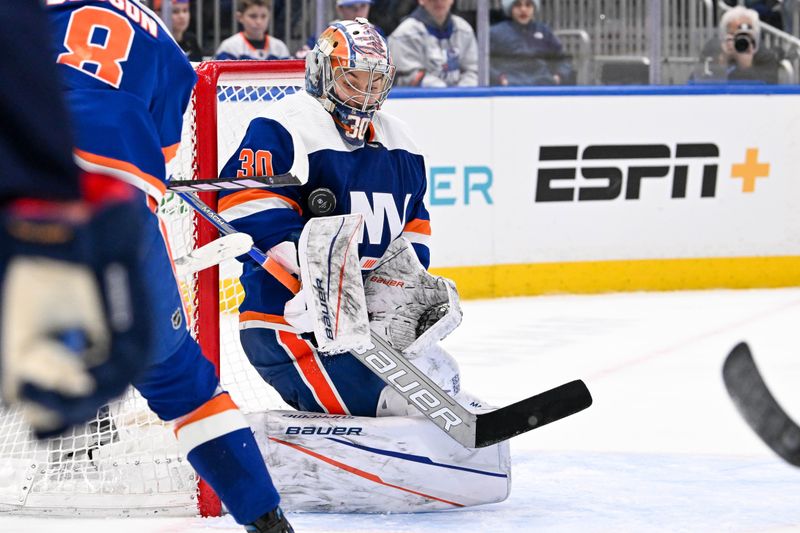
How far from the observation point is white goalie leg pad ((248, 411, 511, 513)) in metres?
2.54

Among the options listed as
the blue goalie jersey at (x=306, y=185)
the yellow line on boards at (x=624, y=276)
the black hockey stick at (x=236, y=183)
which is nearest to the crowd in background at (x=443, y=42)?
the yellow line on boards at (x=624, y=276)

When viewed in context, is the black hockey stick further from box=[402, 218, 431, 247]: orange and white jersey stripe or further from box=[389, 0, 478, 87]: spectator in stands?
box=[389, 0, 478, 87]: spectator in stands

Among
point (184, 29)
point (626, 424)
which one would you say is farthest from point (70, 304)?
point (184, 29)

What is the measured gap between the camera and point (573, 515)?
2.55 meters

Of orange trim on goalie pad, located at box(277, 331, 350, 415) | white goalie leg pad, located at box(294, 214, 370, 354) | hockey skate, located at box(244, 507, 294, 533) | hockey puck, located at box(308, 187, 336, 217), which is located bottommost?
hockey skate, located at box(244, 507, 294, 533)

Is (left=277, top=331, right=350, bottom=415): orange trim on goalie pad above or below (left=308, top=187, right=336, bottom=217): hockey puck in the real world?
below

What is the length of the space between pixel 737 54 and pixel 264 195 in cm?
404

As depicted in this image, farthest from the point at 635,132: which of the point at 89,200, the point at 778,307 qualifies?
the point at 89,200

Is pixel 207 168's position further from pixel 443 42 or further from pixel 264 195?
pixel 443 42

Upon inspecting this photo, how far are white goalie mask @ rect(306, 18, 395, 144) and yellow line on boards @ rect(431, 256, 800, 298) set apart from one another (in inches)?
119

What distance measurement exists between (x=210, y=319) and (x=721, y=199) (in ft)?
13.0

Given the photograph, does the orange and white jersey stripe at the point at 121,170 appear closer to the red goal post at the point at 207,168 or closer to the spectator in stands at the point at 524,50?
the red goal post at the point at 207,168

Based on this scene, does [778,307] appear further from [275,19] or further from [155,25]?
[155,25]

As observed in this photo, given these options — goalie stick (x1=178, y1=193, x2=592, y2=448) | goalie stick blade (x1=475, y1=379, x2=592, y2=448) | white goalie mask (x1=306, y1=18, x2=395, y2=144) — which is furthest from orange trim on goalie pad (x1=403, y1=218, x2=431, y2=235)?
goalie stick blade (x1=475, y1=379, x2=592, y2=448)
